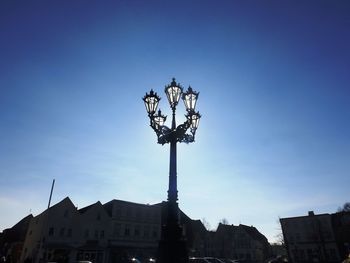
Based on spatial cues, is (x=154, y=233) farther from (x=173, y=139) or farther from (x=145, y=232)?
(x=173, y=139)

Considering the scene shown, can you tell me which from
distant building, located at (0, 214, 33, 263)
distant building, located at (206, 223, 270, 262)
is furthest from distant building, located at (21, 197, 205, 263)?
distant building, located at (206, 223, 270, 262)

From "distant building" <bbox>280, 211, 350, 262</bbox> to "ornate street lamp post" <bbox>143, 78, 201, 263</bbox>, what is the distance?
48.7 m

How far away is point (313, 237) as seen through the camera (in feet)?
163

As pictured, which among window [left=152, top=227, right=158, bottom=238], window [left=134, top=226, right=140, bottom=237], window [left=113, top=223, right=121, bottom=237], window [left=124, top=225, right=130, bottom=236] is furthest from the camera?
window [left=152, top=227, right=158, bottom=238]

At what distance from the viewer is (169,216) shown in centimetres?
683

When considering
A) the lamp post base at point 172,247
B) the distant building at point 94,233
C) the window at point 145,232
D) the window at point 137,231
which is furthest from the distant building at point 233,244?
the lamp post base at point 172,247

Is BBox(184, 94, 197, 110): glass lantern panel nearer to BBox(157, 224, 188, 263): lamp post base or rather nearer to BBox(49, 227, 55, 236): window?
BBox(157, 224, 188, 263): lamp post base

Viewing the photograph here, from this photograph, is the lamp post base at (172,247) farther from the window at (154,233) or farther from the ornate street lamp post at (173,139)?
the window at (154,233)

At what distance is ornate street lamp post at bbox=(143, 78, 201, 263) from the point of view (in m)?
6.35

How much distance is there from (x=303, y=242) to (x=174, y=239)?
5469cm

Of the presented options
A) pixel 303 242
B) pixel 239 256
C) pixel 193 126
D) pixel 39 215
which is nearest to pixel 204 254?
pixel 239 256

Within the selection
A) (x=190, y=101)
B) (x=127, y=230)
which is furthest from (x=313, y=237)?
(x=190, y=101)

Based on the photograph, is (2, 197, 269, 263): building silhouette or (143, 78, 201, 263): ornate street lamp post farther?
(2, 197, 269, 263): building silhouette

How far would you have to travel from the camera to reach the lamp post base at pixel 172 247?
624 cm
